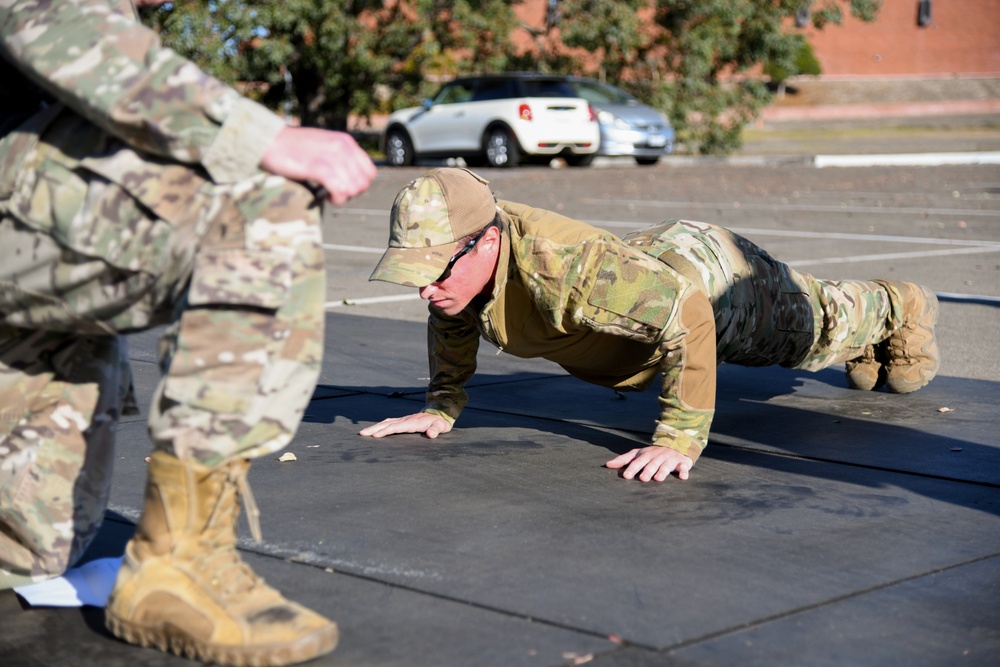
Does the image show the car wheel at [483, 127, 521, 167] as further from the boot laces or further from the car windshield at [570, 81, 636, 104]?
the boot laces

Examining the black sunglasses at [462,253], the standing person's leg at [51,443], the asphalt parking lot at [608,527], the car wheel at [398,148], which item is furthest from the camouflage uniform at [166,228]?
the car wheel at [398,148]

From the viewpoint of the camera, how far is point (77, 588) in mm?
2672

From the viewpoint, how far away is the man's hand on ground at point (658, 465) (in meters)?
3.67

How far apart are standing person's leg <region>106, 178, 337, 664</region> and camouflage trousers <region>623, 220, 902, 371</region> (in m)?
2.01

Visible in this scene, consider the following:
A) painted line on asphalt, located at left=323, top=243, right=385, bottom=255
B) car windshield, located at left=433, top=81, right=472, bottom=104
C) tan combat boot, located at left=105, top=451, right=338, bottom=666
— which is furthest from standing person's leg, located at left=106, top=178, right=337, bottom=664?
car windshield, located at left=433, top=81, right=472, bottom=104

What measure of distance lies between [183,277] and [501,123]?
1970 centimetres

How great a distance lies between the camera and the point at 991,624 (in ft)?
8.43

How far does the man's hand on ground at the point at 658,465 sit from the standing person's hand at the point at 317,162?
5.47 ft

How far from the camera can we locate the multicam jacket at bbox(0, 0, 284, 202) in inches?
86.3

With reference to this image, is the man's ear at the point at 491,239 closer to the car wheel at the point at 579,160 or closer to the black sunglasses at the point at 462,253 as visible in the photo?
the black sunglasses at the point at 462,253

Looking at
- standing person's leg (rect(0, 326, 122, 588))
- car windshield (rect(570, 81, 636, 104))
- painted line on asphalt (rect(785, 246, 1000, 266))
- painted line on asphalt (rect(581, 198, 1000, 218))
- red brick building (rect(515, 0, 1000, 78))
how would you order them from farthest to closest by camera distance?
1. red brick building (rect(515, 0, 1000, 78))
2. car windshield (rect(570, 81, 636, 104))
3. painted line on asphalt (rect(581, 198, 1000, 218))
4. painted line on asphalt (rect(785, 246, 1000, 266))
5. standing person's leg (rect(0, 326, 122, 588))

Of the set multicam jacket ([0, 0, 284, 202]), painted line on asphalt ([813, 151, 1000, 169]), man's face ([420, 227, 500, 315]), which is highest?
multicam jacket ([0, 0, 284, 202])

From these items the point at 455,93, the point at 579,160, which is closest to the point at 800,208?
the point at 579,160

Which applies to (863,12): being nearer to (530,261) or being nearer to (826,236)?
(826,236)
